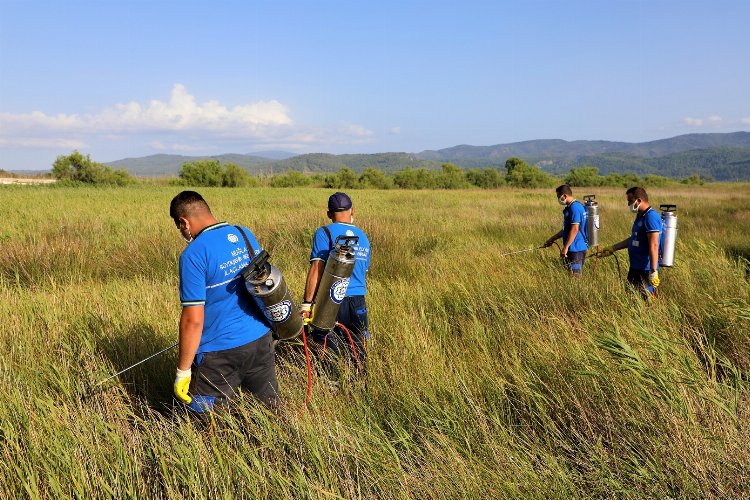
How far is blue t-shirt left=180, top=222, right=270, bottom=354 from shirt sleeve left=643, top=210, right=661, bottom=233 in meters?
4.46

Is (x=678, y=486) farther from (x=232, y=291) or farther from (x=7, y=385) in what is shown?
(x=7, y=385)

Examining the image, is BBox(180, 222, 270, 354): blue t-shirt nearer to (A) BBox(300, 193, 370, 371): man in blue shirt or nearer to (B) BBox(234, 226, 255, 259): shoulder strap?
(B) BBox(234, 226, 255, 259): shoulder strap

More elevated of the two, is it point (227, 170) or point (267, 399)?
point (227, 170)

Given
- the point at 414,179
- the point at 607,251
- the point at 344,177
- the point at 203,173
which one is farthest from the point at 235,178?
the point at 607,251

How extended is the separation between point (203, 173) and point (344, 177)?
1720cm

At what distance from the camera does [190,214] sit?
2.65 m

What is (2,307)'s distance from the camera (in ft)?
13.9

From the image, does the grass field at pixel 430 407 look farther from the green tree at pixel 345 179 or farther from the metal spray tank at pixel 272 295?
the green tree at pixel 345 179

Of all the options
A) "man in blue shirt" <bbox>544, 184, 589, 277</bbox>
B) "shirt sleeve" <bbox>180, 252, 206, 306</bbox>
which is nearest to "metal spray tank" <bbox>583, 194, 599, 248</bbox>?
"man in blue shirt" <bbox>544, 184, 589, 277</bbox>

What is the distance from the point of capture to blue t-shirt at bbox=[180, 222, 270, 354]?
2500 mm

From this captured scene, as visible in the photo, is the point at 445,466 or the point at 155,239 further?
the point at 155,239

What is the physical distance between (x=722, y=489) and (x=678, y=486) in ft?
0.52

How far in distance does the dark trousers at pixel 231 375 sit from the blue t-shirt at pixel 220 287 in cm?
5

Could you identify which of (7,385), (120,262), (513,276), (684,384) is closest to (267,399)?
(7,385)
